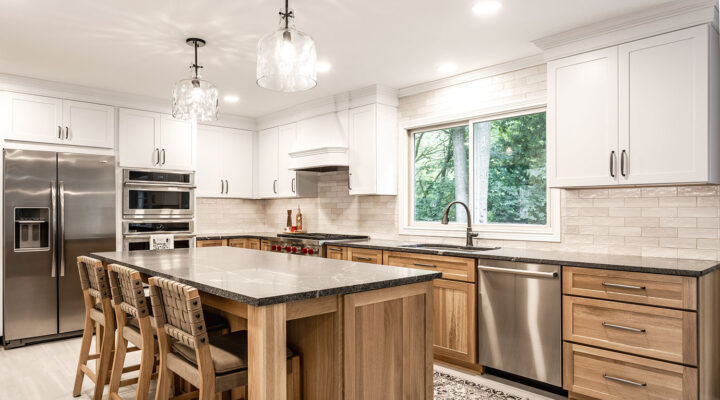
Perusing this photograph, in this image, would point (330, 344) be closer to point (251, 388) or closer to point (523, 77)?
point (251, 388)

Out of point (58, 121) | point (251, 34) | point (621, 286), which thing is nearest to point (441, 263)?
point (621, 286)

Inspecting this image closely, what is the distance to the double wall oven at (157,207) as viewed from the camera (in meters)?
4.88

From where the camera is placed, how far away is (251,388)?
1.75 metres

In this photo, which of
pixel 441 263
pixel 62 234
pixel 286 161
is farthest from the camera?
pixel 286 161

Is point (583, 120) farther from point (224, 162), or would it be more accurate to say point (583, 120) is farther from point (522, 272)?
point (224, 162)

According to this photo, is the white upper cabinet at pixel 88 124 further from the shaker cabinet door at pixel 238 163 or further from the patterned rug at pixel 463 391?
the patterned rug at pixel 463 391

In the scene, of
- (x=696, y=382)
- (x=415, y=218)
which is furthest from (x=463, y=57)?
(x=696, y=382)

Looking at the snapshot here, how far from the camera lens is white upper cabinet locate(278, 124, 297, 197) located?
5719mm

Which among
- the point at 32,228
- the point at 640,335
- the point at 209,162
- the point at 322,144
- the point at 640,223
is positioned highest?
the point at 322,144

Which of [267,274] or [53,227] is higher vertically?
[53,227]

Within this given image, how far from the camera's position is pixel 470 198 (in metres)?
4.27

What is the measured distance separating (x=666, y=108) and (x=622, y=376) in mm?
1654

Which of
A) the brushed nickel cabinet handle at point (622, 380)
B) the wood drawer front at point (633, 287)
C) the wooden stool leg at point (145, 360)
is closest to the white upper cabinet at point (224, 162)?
the wooden stool leg at point (145, 360)

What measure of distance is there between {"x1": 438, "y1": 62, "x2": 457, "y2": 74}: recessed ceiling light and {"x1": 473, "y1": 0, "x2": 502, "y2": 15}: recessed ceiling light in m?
1.00
